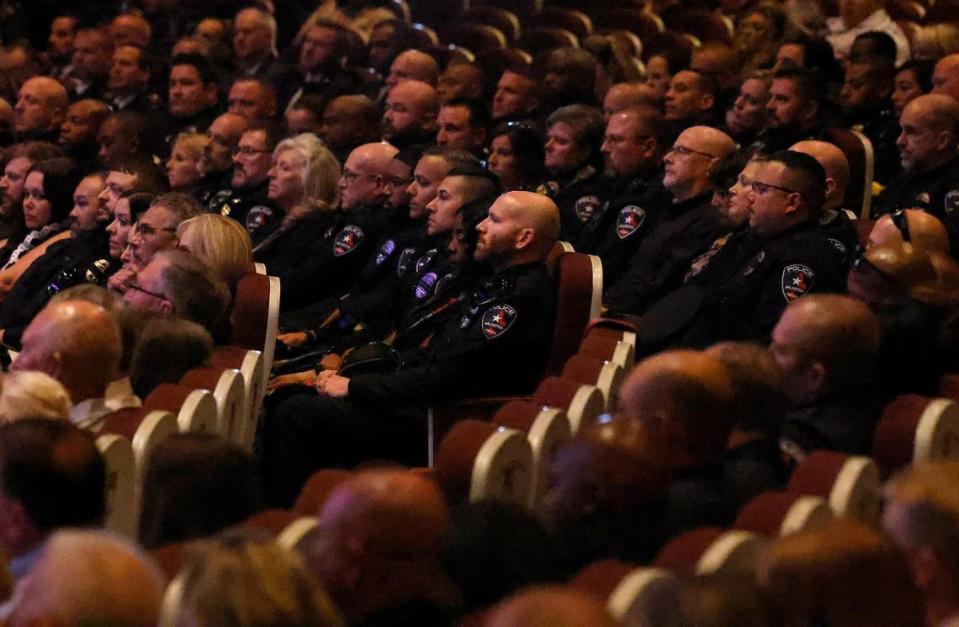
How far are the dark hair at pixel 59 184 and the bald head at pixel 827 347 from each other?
320 cm

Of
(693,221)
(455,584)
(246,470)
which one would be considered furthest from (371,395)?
(455,584)

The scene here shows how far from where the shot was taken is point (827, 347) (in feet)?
9.43

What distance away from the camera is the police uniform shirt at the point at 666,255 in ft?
14.4

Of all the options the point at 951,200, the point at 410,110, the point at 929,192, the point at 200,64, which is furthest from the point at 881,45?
the point at 200,64

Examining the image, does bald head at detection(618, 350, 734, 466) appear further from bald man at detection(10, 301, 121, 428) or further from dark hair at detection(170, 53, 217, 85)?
dark hair at detection(170, 53, 217, 85)

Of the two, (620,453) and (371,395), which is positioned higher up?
(620,453)

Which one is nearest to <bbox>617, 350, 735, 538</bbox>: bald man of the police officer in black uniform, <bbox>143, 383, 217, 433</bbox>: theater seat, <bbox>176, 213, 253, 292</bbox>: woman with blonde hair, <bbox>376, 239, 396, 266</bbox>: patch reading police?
<bbox>143, 383, 217, 433</bbox>: theater seat

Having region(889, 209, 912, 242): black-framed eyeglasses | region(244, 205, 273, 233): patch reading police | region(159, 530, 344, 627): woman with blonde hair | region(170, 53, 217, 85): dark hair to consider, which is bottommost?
region(244, 205, 273, 233): patch reading police

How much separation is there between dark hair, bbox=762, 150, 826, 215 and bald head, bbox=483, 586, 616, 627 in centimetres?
244

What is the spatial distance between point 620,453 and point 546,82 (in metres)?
3.88

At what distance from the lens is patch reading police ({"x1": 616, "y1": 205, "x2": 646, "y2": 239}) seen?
465 cm

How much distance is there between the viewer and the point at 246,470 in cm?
231

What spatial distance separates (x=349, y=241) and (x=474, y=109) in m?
0.98

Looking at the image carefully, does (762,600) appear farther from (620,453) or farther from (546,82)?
(546,82)
